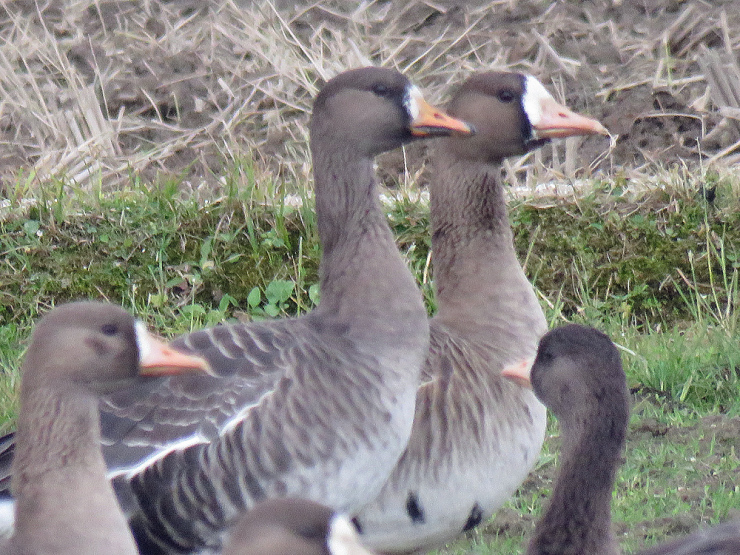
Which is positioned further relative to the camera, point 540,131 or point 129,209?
point 129,209

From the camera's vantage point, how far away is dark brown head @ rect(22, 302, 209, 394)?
12.3 ft

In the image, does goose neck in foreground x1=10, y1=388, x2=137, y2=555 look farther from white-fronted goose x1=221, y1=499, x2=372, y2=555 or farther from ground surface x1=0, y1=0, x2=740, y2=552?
ground surface x1=0, y1=0, x2=740, y2=552

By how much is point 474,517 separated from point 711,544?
171 centimetres

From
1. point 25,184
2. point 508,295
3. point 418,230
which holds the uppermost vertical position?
point 25,184

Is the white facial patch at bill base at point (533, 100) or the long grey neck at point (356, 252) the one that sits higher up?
the white facial patch at bill base at point (533, 100)

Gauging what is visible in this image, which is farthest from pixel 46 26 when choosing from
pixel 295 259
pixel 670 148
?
pixel 670 148

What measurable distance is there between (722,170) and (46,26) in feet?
17.2

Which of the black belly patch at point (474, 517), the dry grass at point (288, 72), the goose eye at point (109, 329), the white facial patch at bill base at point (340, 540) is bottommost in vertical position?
the black belly patch at point (474, 517)

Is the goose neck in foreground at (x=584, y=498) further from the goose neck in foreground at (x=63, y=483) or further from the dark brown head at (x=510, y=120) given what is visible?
the dark brown head at (x=510, y=120)

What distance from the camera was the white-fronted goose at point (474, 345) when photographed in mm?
4828

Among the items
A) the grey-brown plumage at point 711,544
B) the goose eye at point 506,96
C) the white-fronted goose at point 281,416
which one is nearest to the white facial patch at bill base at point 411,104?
the white-fronted goose at point 281,416

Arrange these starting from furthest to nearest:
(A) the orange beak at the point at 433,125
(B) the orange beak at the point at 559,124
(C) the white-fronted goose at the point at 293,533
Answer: (B) the orange beak at the point at 559,124 → (A) the orange beak at the point at 433,125 → (C) the white-fronted goose at the point at 293,533

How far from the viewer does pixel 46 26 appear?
9.77m

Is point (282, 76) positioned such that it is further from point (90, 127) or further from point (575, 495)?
point (575, 495)
